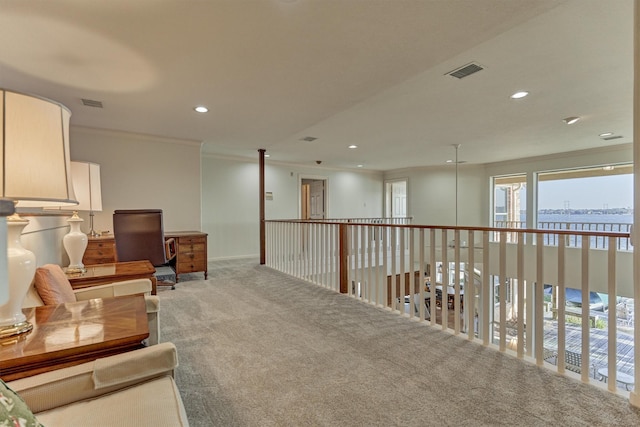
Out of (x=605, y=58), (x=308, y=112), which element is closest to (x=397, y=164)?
(x=308, y=112)

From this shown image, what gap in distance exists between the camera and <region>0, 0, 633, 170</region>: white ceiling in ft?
5.95

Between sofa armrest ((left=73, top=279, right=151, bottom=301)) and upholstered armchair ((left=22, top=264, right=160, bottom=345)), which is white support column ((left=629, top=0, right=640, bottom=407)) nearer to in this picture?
upholstered armchair ((left=22, top=264, right=160, bottom=345))

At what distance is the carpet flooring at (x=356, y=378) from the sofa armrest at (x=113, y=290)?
558 mm

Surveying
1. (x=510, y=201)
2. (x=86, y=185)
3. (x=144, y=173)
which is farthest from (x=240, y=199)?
(x=510, y=201)

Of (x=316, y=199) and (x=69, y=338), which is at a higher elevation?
(x=316, y=199)

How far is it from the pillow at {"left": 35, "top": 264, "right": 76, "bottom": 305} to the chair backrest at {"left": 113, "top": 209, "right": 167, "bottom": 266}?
78.5 inches

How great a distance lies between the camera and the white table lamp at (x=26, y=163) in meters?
0.87

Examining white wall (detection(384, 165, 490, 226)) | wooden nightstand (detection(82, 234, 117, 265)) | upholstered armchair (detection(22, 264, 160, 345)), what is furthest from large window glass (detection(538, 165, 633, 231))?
wooden nightstand (detection(82, 234, 117, 265))

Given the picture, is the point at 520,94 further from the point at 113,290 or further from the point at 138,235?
the point at 138,235

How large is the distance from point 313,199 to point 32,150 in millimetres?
7797

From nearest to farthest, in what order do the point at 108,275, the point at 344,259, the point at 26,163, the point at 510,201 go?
the point at 26,163 < the point at 108,275 < the point at 344,259 < the point at 510,201

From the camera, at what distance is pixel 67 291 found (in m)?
1.67

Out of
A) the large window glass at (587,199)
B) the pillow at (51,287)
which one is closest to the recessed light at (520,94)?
the pillow at (51,287)

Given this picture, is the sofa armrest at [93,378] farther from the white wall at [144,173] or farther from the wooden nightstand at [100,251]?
the white wall at [144,173]
